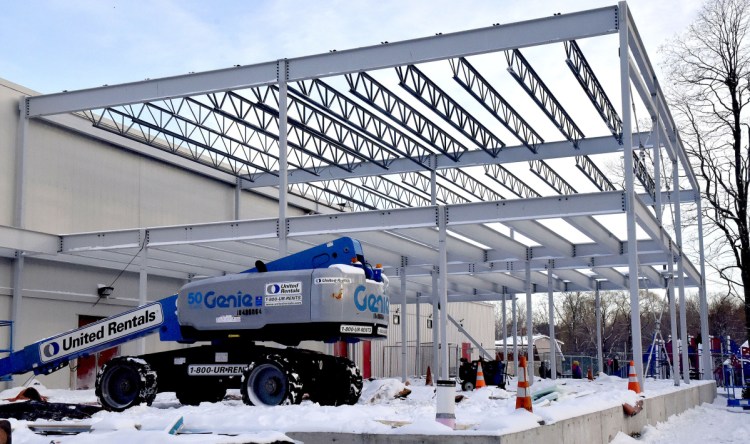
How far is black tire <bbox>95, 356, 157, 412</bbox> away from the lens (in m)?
16.2

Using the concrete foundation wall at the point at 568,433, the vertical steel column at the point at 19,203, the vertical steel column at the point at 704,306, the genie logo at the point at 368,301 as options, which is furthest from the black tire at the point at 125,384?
the vertical steel column at the point at 704,306

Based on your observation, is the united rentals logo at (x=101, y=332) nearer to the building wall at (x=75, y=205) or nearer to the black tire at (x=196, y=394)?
the black tire at (x=196, y=394)

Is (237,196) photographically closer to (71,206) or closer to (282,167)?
(71,206)

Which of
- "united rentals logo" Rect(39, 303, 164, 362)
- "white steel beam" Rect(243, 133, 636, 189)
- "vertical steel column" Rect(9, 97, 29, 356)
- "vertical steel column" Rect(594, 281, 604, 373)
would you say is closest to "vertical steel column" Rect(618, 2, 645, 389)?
"united rentals logo" Rect(39, 303, 164, 362)

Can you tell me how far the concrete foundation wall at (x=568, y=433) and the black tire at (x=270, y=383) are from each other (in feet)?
15.4

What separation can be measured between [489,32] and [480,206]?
4298 mm

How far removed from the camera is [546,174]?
3762 centimetres

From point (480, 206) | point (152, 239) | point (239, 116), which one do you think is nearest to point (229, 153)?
point (239, 116)

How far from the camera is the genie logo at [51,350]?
56.7 ft

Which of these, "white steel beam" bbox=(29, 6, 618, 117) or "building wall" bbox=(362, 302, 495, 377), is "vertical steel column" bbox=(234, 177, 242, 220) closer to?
"building wall" bbox=(362, 302, 495, 377)

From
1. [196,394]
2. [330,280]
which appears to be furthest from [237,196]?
[330,280]

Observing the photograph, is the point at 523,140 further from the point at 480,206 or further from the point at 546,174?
the point at 480,206

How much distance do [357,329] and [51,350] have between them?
21.8 feet

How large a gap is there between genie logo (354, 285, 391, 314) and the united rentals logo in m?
4.15
